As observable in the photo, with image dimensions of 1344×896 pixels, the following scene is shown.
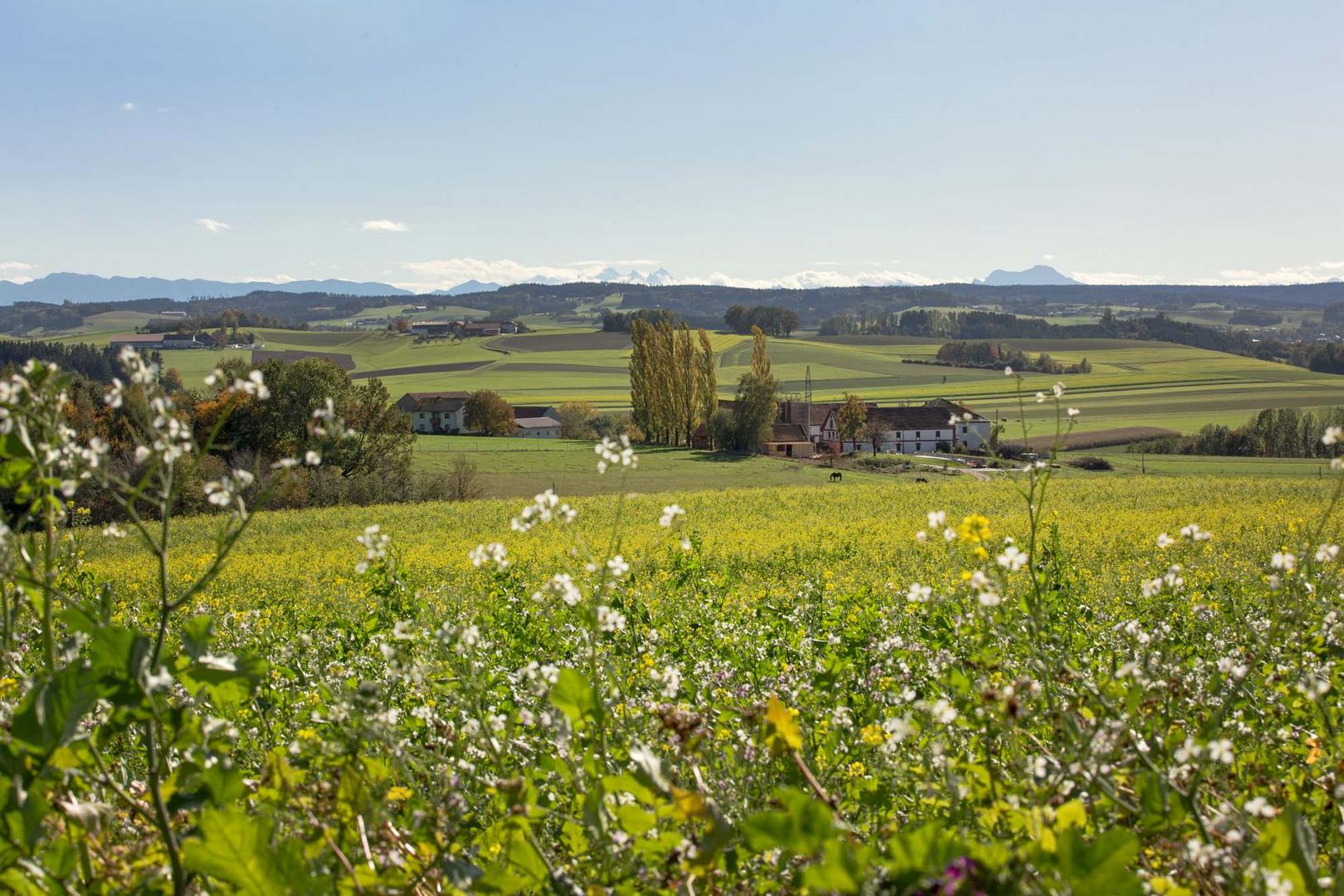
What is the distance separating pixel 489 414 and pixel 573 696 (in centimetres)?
8083

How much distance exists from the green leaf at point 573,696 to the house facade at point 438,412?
88380mm

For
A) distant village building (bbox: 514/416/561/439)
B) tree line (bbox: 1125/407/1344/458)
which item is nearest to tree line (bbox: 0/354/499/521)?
distant village building (bbox: 514/416/561/439)

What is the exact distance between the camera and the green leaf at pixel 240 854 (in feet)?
4.82

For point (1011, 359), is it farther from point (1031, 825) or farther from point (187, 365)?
point (1031, 825)

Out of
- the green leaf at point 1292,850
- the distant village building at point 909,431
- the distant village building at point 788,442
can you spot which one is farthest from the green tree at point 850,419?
the green leaf at point 1292,850

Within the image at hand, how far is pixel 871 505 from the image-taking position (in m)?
33.9

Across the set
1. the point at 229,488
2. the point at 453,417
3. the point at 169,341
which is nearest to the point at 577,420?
the point at 453,417

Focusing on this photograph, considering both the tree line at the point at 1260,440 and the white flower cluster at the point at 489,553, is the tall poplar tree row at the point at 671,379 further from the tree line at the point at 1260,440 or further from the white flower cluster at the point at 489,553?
the white flower cluster at the point at 489,553

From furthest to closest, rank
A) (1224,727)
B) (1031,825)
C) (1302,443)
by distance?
(1302,443) < (1224,727) < (1031,825)

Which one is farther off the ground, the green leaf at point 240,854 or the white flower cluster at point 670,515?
the white flower cluster at point 670,515

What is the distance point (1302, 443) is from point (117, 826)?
2895 inches

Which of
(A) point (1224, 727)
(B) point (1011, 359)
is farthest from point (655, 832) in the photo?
(B) point (1011, 359)

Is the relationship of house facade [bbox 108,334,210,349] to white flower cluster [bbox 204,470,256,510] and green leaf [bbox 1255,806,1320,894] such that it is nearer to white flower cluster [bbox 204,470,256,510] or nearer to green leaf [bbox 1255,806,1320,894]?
white flower cluster [bbox 204,470,256,510]

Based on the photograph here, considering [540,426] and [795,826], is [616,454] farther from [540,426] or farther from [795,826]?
[540,426]
